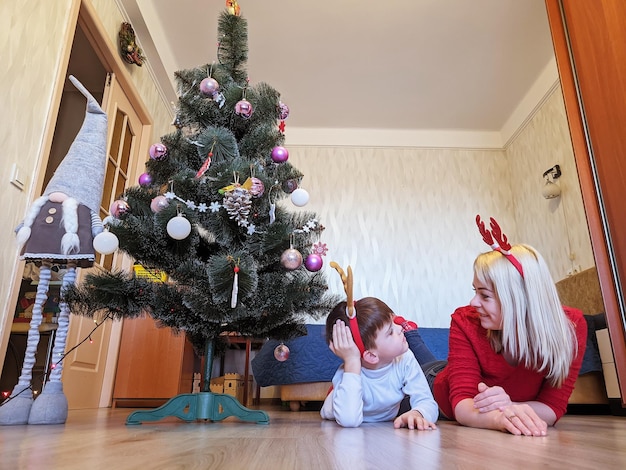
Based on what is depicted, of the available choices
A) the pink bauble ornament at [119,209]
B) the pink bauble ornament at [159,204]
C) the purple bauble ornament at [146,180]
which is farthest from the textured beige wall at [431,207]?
the pink bauble ornament at [159,204]

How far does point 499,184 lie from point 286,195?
332 cm

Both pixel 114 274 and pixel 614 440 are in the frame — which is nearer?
pixel 614 440

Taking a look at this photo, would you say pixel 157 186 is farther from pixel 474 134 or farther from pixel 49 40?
pixel 474 134

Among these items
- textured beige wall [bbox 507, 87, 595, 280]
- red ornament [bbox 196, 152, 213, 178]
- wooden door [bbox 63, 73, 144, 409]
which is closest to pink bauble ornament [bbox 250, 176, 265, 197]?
red ornament [bbox 196, 152, 213, 178]

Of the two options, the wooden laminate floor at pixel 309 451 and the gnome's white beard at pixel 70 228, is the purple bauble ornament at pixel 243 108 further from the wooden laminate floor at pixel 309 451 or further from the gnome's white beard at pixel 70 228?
the wooden laminate floor at pixel 309 451

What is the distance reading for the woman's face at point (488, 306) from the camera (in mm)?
1101

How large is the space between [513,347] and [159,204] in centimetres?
104

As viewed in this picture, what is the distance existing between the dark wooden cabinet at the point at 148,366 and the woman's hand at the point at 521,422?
6.46ft

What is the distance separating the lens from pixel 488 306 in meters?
1.11

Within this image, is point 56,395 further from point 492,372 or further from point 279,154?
point 492,372

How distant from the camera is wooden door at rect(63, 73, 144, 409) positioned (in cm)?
226

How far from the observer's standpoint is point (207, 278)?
1.31m

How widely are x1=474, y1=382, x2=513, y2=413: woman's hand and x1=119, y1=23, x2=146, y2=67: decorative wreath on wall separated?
8.86 feet

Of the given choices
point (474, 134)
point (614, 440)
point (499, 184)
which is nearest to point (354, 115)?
point (474, 134)
